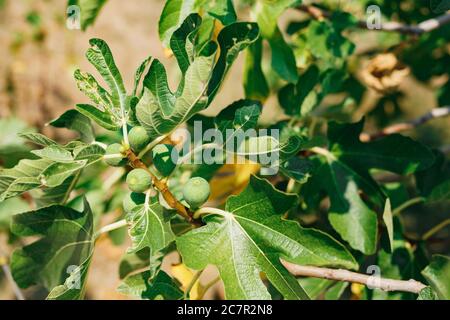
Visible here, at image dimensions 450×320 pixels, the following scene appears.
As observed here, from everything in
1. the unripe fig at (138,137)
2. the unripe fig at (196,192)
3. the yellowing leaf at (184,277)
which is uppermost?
the unripe fig at (138,137)

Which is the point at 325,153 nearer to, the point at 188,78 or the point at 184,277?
the point at 184,277

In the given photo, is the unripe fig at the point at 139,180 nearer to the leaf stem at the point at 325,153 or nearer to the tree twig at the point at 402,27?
the leaf stem at the point at 325,153

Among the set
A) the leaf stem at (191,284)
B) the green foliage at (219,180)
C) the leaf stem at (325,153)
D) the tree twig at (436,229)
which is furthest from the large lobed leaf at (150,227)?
the tree twig at (436,229)

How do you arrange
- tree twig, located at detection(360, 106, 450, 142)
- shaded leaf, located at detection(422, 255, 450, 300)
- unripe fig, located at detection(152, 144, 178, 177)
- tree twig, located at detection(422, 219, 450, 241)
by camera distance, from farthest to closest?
tree twig, located at detection(360, 106, 450, 142) < tree twig, located at detection(422, 219, 450, 241) < shaded leaf, located at detection(422, 255, 450, 300) < unripe fig, located at detection(152, 144, 178, 177)

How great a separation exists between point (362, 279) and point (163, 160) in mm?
456

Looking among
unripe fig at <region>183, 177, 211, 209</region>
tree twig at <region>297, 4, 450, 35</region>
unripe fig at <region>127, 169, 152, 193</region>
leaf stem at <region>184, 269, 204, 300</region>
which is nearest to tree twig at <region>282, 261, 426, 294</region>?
leaf stem at <region>184, 269, 204, 300</region>

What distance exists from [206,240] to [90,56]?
1.35 feet

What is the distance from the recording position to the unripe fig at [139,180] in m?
0.92

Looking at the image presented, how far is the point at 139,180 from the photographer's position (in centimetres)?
92

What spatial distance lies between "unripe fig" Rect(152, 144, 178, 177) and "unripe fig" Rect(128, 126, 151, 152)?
51 millimetres

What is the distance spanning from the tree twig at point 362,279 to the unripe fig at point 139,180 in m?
0.40

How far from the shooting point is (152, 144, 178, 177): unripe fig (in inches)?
38.9

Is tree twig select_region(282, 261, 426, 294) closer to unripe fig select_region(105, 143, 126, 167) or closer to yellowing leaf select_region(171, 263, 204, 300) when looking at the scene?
yellowing leaf select_region(171, 263, 204, 300)
